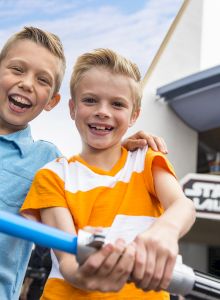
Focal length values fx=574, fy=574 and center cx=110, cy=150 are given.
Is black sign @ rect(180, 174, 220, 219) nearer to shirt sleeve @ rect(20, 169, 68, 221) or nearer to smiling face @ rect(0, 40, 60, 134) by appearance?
smiling face @ rect(0, 40, 60, 134)

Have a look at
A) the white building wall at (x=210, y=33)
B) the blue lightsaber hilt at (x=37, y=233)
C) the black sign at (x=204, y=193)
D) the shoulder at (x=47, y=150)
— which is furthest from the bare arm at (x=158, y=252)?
the white building wall at (x=210, y=33)

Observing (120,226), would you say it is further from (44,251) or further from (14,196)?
(44,251)

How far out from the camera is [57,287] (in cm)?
152

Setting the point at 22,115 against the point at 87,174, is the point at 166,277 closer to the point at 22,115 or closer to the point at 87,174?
the point at 87,174

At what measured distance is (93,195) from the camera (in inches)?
61.1

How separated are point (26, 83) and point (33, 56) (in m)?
0.11

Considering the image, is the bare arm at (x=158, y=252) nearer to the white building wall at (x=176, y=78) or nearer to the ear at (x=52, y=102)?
the ear at (x=52, y=102)

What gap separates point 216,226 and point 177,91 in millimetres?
2746

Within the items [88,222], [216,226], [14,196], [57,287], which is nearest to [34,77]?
[14,196]

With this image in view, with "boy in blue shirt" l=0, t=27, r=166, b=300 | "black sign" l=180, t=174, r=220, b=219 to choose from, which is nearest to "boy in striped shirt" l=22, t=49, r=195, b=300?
"boy in blue shirt" l=0, t=27, r=166, b=300

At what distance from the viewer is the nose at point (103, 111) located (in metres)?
1.59

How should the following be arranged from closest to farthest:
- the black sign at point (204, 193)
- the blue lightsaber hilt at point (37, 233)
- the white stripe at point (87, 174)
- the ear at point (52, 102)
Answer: the blue lightsaber hilt at point (37, 233) → the white stripe at point (87, 174) → the ear at point (52, 102) → the black sign at point (204, 193)

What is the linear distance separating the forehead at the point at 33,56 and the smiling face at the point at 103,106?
0.74 feet

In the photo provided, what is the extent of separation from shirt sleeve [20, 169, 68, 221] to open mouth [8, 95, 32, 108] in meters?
0.31
